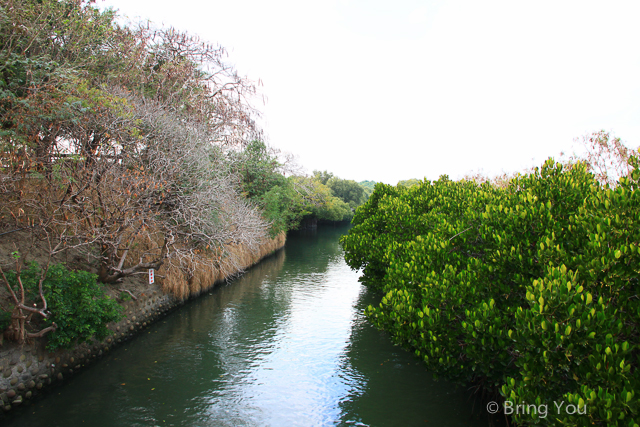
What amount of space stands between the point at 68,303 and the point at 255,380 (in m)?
4.75

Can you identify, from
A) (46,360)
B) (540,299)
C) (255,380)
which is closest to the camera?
(540,299)

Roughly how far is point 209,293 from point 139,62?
1066cm

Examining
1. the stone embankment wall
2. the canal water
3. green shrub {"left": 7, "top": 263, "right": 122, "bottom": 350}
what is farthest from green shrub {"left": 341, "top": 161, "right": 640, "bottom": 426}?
the stone embankment wall

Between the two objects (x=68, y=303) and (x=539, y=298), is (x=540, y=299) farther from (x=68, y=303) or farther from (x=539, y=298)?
(x=68, y=303)

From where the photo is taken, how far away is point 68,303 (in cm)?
784

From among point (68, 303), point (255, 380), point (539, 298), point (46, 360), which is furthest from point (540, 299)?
point (46, 360)

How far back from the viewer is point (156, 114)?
40.2ft

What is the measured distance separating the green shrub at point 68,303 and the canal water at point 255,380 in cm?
131

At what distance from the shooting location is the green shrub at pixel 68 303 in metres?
7.61

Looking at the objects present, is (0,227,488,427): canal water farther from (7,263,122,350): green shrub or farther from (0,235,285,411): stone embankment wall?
(7,263,122,350): green shrub

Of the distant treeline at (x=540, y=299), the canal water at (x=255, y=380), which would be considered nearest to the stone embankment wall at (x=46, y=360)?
the canal water at (x=255, y=380)

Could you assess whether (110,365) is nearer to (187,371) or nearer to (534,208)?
(187,371)

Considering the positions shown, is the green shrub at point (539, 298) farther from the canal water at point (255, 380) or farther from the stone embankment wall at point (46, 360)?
the stone embankment wall at point (46, 360)

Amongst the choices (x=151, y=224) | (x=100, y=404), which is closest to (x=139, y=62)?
(x=151, y=224)
